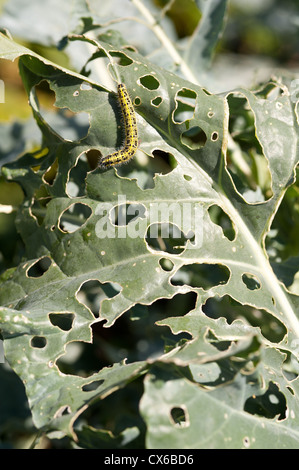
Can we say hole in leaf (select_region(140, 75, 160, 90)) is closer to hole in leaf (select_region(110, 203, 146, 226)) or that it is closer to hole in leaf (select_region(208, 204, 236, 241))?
hole in leaf (select_region(110, 203, 146, 226))

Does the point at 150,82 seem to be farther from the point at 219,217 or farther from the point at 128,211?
the point at 219,217

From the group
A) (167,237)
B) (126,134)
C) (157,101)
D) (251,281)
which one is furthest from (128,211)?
(251,281)

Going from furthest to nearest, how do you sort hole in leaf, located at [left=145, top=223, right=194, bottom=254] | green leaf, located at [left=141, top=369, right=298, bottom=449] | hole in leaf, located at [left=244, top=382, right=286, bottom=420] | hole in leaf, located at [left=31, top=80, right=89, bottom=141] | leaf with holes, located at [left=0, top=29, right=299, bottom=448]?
hole in leaf, located at [left=31, top=80, right=89, bottom=141], hole in leaf, located at [left=145, top=223, right=194, bottom=254], hole in leaf, located at [left=244, top=382, right=286, bottom=420], leaf with holes, located at [left=0, top=29, right=299, bottom=448], green leaf, located at [left=141, top=369, right=298, bottom=449]

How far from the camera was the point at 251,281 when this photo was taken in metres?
2.07

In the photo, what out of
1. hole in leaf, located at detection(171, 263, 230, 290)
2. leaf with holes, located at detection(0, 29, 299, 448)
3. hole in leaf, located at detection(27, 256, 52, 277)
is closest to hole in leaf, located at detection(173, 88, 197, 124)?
leaf with holes, located at detection(0, 29, 299, 448)

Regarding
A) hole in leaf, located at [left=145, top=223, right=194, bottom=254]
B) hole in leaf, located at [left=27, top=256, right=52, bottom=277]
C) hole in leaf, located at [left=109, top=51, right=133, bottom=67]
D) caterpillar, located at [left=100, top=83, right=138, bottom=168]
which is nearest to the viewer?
caterpillar, located at [left=100, top=83, right=138, bottom=168]

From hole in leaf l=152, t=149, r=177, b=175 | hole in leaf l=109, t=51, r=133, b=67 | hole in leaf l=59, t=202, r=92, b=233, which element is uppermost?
hole in leaf l=109, t=51, r=133, b=67

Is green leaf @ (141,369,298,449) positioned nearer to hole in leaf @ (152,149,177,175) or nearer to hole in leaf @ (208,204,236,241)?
hole in leaf @ (208,204,236,241)

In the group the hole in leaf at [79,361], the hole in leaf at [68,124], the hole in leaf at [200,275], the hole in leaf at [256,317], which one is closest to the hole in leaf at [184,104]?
the hole in leaf at [68,124]

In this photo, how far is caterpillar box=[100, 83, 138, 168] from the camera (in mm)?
1900

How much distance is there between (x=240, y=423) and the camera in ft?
5.05

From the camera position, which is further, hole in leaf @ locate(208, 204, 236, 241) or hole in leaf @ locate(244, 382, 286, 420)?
hole in leaf @ locate(208, 204, 236, 241)

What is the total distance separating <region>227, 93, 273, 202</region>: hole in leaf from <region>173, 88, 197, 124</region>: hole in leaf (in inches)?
7.8

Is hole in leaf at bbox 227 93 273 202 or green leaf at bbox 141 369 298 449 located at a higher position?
hole in leaf at bbox 227 93 273 202
